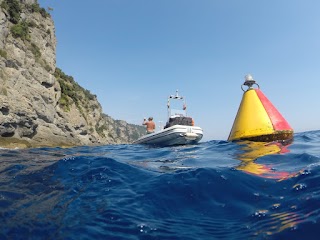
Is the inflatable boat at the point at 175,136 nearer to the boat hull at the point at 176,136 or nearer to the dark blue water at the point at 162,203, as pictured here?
the boat hull at the point at 176,136

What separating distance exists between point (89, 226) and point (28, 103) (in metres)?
23.2

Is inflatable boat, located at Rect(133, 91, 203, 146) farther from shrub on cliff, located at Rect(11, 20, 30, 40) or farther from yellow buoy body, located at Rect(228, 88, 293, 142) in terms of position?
shrub on cliff, located at Rect(11, 20, 30, 40)

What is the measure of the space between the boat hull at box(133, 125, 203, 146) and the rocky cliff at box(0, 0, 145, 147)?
10237mm

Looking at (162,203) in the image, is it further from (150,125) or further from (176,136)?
(150,125)

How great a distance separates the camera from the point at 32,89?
2459 centimetres

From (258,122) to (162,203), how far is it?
5934mm

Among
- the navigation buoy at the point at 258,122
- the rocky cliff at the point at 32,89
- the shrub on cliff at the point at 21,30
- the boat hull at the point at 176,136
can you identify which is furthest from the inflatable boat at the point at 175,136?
the shrub on cliff at the point at 21,30

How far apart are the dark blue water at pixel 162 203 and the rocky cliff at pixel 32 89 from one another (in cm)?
1649

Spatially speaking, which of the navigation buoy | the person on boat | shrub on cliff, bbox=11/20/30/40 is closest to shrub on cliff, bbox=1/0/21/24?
shrub on cliff, bbox=11/20/30/40

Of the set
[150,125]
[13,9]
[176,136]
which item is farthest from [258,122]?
[13,9]

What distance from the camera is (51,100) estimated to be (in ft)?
88.3

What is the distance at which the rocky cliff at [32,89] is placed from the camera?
69.4 ft

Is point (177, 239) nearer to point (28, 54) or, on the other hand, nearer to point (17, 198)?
point (17, 198)

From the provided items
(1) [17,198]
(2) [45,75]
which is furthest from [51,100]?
(1) [17,198]
